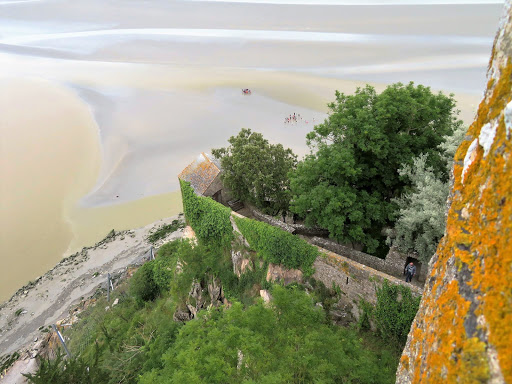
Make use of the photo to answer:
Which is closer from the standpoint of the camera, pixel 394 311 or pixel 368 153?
pixel 394 311

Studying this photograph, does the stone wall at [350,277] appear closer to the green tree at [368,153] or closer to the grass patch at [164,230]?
the green tree at [368,153]

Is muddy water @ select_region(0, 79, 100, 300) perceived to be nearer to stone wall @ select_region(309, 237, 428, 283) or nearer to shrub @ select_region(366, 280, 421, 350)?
stone wall @ select_region(309, 237, 428, 283)

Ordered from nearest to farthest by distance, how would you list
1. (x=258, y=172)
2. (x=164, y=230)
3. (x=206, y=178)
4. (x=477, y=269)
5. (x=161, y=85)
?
1. (x=477, y=269)
2. (x=258, y=172)
3. (x=206, y=178)
4. (x=164, y=230)
5. (x=161, y=85)

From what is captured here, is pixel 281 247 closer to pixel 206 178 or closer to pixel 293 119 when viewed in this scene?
pixel 206 178

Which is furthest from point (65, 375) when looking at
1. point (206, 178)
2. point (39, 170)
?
point (39, 170)

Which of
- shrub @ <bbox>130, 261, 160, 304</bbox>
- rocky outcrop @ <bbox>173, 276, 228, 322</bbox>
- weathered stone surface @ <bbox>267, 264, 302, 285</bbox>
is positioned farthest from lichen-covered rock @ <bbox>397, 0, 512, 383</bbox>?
shrub @ <bbox>130, 261, 160, 304</bbox>

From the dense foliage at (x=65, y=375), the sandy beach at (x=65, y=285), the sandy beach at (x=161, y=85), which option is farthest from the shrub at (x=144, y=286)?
the sandy beach at (x=161, y=85)
